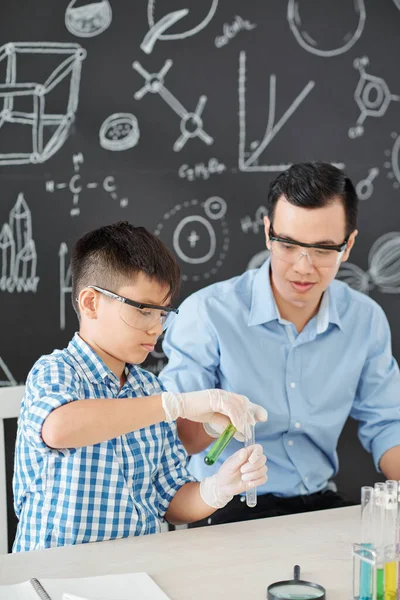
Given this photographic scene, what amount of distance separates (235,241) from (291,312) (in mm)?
525

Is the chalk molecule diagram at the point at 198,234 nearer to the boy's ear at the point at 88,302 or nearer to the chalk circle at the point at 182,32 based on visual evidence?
the chalk circle at the point at 182,32

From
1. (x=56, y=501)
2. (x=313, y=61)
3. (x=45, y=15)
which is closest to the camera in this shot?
(x=56, y=501)

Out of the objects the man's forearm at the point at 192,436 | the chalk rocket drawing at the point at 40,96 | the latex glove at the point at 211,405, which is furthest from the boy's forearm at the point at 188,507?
the chalk rocket drawing at the point at 40,96

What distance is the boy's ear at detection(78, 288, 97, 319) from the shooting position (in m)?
1.52

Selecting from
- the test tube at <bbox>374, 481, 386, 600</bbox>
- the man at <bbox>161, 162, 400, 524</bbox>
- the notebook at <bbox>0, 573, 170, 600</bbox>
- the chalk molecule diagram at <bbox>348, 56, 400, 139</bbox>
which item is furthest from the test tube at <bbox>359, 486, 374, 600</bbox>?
the chalk molecule diagram at <bbox>348, 56, 400, 139</bbox>

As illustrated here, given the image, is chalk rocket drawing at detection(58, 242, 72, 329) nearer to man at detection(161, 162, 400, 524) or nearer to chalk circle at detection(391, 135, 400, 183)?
man at detection(161, 162, 400, 524)

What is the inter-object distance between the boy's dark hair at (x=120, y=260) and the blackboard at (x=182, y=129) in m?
0.77

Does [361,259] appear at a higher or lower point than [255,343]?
higher

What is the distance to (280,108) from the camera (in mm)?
2600

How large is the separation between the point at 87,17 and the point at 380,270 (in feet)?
4.18

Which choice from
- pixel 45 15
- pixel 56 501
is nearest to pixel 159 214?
pixel 45 15

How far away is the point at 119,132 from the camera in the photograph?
241 cm

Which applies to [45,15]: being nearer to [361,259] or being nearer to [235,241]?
[235,241]

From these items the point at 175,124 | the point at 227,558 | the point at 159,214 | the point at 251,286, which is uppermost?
the point at 175,124
